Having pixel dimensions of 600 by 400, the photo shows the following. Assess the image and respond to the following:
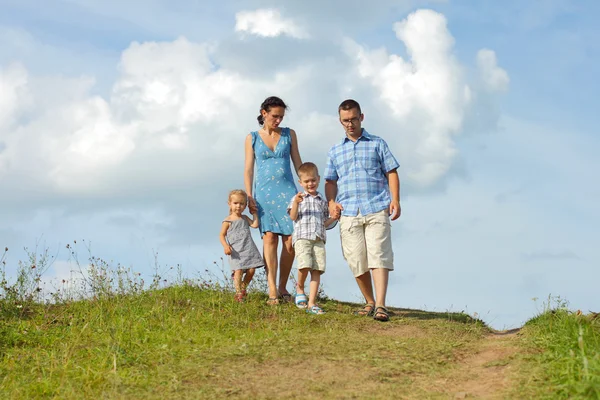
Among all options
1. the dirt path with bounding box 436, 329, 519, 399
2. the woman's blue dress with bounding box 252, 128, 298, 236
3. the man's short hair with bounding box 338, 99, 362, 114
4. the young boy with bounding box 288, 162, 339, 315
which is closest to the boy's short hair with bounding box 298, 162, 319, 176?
the young boy with bounding box 288, 162, 339, 315

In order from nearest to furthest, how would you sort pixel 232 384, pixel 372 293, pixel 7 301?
1. pixel 232 384
2. pixel 372 293
3. pixel 7 301

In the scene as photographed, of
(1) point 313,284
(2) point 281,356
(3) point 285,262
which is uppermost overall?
(3) point 285,262

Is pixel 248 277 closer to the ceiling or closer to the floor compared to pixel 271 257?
closer to the floor

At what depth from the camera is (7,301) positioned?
1061 cm

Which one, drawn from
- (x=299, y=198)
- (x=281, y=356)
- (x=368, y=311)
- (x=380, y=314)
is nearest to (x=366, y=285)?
(x=368, y=311)

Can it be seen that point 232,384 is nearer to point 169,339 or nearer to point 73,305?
point 169,339

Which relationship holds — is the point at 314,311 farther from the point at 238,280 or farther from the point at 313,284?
the point at 238,280

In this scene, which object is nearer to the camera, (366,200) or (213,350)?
(213,350)

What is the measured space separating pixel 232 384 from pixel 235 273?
12.7 feet

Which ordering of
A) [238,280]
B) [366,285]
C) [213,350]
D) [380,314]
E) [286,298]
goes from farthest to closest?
[286,298], [238,280], [366,285], [380,314], [213,350]

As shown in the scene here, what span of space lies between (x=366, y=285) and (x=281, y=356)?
274 cm

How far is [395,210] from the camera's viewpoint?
8.81 meters

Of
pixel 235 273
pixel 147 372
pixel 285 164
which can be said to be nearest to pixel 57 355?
pixel 147 372

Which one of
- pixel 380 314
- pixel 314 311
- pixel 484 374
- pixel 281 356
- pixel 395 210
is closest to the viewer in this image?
pixel 484 374
